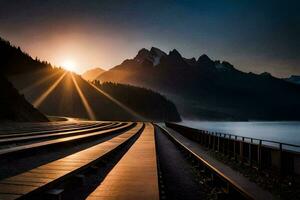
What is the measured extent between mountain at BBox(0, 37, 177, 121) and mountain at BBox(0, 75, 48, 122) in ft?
243

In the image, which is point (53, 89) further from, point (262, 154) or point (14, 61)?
point (262, 154)

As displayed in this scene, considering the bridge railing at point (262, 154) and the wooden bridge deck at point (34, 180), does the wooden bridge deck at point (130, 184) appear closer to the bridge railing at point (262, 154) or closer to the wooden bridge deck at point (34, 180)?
the wooden bridge deck at point (34, 180)

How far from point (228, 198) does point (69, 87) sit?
563 ft

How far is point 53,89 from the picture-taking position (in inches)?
6284

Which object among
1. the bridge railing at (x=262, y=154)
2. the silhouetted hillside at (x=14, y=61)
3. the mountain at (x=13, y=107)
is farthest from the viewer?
the silhouetted hillside at (x=14, y=61)

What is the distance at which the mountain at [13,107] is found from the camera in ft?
145

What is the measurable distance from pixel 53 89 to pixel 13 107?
4545 inches

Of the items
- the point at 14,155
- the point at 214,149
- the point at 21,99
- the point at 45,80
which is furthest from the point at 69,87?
the point at 14,155

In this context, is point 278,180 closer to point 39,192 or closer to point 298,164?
point 298,164

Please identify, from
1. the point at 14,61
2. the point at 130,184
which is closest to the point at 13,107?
the point at 130,184

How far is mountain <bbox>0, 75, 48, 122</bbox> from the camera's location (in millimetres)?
44281

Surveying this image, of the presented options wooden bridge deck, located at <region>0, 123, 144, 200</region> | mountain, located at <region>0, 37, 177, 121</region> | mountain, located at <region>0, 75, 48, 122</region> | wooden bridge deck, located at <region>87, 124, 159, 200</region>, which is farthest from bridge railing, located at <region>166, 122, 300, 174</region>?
mountain, located at <region>0, 37, 177, 121</region>

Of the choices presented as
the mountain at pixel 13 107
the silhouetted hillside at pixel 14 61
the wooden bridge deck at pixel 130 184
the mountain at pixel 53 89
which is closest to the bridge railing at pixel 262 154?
the wooden bridge deck at pixel 130 184

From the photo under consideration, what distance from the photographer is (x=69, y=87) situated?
573ft
